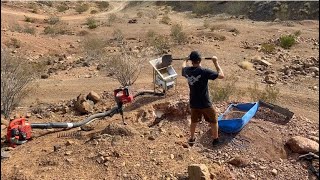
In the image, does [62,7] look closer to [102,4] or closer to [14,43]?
[102,4]

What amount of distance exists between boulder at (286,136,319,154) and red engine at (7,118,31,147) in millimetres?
4044

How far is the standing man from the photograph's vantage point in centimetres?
562

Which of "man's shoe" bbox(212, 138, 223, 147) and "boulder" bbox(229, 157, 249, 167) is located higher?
"man's shoe" bbox(212, 138, 223, 147)

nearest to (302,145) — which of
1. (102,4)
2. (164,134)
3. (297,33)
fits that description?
(164,134)

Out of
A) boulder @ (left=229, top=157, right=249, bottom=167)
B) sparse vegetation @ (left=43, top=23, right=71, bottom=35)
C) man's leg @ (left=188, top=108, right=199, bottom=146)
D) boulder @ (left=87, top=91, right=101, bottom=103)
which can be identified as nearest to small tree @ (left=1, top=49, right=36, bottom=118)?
boulder @ (left=87, top=91, right=101, bottom=103)

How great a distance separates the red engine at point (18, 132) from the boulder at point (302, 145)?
404cm

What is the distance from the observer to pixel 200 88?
18.8ft

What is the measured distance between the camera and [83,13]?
2891cm

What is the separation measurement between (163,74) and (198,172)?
447cm

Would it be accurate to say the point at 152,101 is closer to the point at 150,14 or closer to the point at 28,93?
the point at 28,93

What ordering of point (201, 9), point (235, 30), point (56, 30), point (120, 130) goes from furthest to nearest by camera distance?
point (201, 9), point (56, 30), point (235, 30), point (120, 130)

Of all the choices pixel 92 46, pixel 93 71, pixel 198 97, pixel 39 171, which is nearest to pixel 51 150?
pixel 39 171

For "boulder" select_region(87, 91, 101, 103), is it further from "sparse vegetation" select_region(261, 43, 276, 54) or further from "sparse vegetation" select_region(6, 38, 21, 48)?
"sparse vegetation" select_region(6, 38, 21, 48)

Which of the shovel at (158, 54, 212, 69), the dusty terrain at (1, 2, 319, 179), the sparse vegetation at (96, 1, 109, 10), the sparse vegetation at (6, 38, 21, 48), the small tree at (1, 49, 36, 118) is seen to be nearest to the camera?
the dusty terrain at (1, 2, 319, 179)
